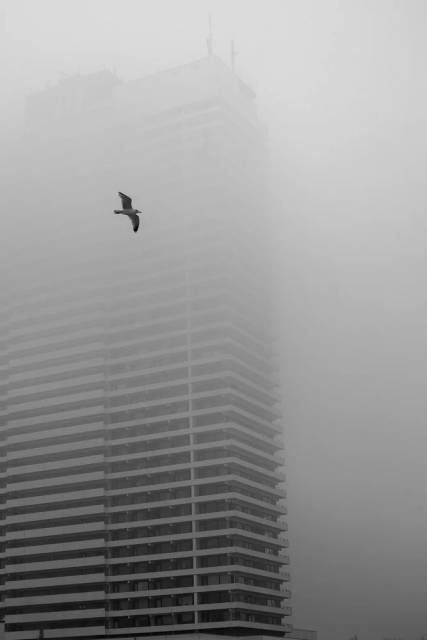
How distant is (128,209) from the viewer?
303 ft
